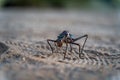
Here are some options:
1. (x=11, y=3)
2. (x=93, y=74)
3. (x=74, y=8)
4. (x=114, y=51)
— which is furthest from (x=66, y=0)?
(x=93, y=74)

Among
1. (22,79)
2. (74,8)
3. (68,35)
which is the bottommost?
→ (22,79)

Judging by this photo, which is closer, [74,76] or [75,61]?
[74,76]

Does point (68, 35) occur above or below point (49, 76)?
above

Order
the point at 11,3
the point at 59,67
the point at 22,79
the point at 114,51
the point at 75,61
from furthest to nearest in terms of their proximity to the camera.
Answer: the point at 11,3 < the point at 114,51 < the point at 75,61 < the point at 59,67 < the point at 22,79

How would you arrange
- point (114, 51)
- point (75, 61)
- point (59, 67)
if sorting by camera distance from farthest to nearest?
point (114, 51)
point (75, 61)
point (59, 67)

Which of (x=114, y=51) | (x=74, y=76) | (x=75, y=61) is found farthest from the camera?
(x=114, y=51)

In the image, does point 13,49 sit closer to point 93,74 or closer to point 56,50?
point 56,50

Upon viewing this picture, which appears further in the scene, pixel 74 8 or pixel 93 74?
pixel 74 8

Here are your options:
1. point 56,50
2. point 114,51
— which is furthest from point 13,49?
point 114,51

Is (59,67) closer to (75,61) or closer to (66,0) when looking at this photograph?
(75,61)
